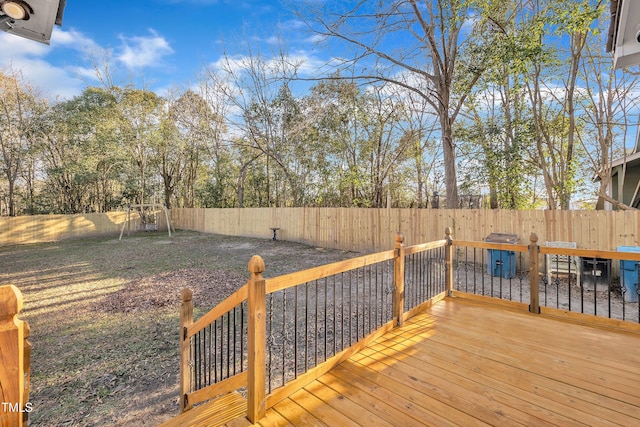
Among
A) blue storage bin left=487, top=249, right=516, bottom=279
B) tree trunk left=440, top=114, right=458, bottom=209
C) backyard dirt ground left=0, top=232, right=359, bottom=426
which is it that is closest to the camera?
backyard dirt ground left=0, top=232, right=359, bottom=426

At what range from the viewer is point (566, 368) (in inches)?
88.0

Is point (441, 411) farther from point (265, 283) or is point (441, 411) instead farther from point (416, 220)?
point (416, 220)

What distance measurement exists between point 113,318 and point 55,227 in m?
12.6

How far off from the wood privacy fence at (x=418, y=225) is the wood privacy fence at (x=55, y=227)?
19.3 ft

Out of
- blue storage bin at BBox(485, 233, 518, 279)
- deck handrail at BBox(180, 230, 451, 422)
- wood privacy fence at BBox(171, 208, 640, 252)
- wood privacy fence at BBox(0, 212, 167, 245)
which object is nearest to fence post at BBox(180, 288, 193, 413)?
deck handrail at BBox(180, 230, 451, 422)

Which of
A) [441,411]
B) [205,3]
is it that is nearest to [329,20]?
[205,3]

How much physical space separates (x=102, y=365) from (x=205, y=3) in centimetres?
904

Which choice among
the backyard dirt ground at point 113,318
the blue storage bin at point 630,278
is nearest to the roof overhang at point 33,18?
the backyard dirt ground at point 113,318

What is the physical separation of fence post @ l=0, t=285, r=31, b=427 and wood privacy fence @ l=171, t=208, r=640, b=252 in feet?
25.4

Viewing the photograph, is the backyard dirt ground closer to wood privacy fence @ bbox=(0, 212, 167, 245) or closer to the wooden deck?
the wooden deck

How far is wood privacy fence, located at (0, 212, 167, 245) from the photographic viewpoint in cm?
1193

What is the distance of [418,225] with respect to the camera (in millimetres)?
8039

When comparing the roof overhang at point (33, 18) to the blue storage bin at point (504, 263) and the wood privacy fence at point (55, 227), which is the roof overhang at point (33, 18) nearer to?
the blue storage bin at point (504, 263)

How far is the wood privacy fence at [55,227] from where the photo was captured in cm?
1193
